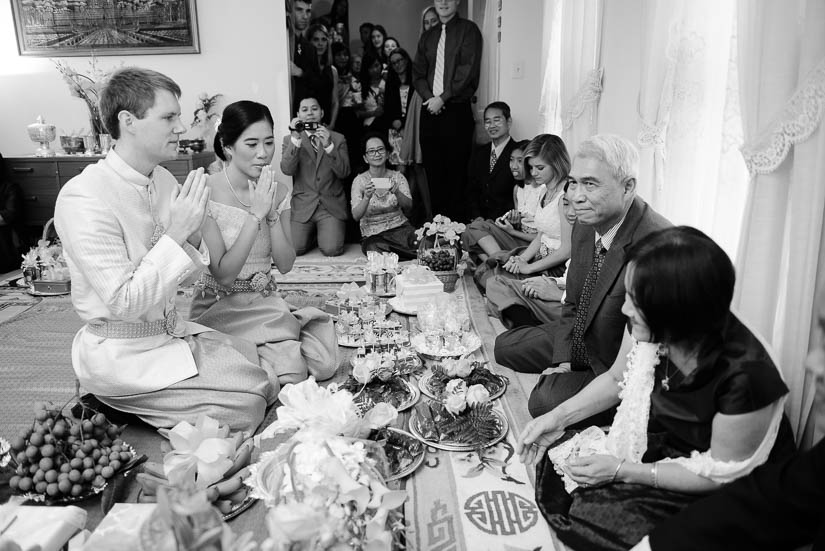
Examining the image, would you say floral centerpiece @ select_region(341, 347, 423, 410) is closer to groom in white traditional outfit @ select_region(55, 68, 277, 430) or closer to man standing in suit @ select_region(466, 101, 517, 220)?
groom in white traditional outfit @ select_region(55, 68, 277, 430)

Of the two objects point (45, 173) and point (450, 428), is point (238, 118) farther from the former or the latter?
point (45, 173)

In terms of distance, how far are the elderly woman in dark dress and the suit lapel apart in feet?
1.12

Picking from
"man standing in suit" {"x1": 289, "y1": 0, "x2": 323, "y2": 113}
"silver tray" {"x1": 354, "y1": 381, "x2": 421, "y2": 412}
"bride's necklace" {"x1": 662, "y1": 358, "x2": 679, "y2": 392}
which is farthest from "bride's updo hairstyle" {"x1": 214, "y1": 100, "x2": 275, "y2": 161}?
"man standing in suit" {"x1": 289, "y1": 0, "x2": 323, "y2": 113}

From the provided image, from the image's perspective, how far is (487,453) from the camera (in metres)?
1.93

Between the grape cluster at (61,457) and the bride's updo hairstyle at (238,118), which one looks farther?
the bride's updo hairstyle at (238,118)

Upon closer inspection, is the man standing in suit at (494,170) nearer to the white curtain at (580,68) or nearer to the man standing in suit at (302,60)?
the white curtain at (580,68)

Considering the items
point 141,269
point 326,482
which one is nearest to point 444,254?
point 141,269

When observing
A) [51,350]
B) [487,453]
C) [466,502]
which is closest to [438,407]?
[487,453]

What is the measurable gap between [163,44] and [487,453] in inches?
188

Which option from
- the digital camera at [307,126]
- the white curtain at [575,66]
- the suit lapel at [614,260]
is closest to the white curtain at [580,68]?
the white curtain at [575,66]

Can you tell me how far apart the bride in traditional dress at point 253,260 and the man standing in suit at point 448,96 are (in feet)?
9.05

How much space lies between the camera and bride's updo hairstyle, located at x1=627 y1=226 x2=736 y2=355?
3.98 feet

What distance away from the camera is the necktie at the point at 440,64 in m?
5.11

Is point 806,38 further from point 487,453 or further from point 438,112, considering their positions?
point 438,112
